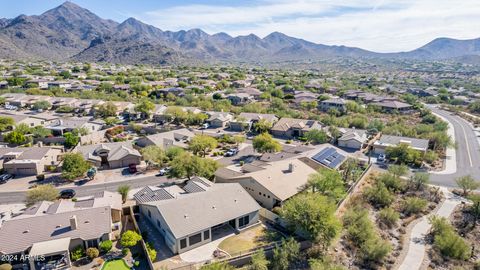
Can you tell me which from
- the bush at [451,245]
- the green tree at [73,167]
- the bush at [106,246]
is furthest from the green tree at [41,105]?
the bush at [451,245]

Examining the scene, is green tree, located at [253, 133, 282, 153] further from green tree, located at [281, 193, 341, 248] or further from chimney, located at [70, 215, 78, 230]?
chimney, located at [70, 215, 78, 230]

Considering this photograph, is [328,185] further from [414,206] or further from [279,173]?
[414,206]

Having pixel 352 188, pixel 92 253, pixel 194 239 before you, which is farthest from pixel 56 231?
pixel 352 188

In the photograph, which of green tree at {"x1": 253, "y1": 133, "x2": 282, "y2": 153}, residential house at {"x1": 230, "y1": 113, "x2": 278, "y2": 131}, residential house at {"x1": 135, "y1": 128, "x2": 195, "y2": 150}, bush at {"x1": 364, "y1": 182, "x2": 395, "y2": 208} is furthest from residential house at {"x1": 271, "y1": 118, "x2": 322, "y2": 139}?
bush at {"x1": 364, "y1": 182, "x2": 395, "y2": 208}

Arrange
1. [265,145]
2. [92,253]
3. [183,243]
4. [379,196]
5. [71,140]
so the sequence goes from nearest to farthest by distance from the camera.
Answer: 1. [92,253]
2. [183,243]
3. [379,196]
4. [265,145]
5. [71,140]

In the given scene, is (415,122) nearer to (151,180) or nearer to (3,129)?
(151,180)

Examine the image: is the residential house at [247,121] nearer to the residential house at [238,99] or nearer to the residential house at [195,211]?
the residential house at [238,99]
